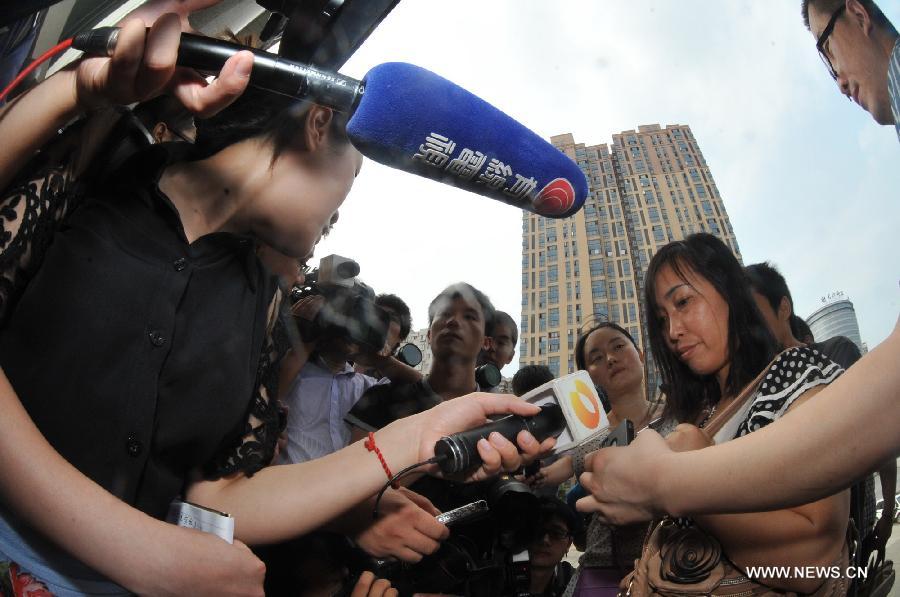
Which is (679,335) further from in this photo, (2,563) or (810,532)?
(2,563)

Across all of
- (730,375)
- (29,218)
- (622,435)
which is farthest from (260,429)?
(730,375)

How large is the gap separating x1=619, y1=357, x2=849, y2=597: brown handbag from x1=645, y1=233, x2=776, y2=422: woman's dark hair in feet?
0.80

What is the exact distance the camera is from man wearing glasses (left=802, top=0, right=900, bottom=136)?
0.85 m

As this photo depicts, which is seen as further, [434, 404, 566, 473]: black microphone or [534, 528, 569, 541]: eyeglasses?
[534, 528, 569, 541]: eyeglasses

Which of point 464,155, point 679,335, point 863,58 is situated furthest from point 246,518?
point 863,58

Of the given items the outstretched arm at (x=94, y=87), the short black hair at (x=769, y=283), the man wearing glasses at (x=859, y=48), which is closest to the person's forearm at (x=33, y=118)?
the outstretched arm at (x=94, y=87)

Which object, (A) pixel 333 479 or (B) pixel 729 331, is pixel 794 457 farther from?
(A) pixel 333 479

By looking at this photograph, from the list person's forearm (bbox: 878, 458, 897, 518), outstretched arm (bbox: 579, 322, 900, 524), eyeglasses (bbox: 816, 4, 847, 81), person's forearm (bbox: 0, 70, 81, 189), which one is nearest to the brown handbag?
outstretched arm (bbox: 579, 322, 900, 524)

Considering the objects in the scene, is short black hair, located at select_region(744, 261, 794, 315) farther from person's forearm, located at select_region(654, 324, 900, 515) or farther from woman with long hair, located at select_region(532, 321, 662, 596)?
person's forearm, located at select_region(654, 324, 900, 515)

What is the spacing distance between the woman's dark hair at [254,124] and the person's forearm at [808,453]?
3.27 ft

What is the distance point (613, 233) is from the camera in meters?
11.0

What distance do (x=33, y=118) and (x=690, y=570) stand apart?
135 cm

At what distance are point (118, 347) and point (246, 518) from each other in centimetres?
42

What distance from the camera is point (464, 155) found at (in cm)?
93
